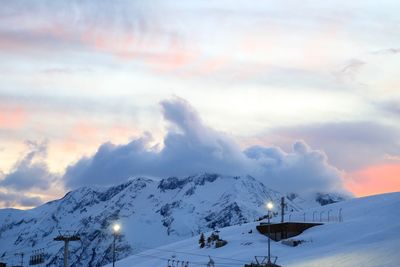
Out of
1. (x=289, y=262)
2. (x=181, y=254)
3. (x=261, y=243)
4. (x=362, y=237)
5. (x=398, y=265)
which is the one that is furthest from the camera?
(x=181, y=254)

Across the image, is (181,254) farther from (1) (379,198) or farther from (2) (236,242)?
(1) (379,198)

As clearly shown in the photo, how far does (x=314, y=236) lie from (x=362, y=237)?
10521 millimetres

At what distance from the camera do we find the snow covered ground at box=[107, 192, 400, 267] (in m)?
74.3

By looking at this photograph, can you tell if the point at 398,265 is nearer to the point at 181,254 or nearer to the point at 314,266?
the point at 314,266

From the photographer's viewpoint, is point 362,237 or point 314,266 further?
point 362,237

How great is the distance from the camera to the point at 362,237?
8719 cm

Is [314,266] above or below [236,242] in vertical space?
below

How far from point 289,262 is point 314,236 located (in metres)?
17.9

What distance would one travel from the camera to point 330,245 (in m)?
88.2

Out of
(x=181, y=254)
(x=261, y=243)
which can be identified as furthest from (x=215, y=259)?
(x=181, y=254)

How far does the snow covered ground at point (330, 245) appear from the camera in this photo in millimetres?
74312

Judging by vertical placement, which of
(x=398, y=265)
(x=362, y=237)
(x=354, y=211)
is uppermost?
(x=354, y=211)

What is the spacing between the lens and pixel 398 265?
64.4 metres

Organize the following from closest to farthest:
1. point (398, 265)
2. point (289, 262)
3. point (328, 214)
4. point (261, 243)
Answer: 1. point (398, 265)
2. point (289, 262)
3. point (261, 243)
4. point (328, 214)
